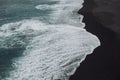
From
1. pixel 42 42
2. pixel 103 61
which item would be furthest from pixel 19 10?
pixel 103 61

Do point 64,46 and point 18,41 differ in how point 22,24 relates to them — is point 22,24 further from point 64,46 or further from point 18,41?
point 64,46

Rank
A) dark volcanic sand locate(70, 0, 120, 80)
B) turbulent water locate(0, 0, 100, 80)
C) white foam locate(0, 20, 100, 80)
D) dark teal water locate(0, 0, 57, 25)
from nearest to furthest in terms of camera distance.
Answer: dark volcanic sand locate(70, 0, 120, 80)
white foam locate(0, 20, 100, 80)
turbulent water locate(0, 0, 100, 80)
dark teal water locate(0, 0, 57, 25)

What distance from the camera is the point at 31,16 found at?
61.6 feet

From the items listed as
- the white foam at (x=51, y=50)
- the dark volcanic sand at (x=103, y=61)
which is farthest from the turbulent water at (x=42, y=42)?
the dark volcanic sand at (x=103, y=61)

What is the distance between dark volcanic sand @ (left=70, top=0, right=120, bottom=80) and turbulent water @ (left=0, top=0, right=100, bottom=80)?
0.36m

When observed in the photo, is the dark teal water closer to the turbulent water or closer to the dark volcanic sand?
the turbulent water

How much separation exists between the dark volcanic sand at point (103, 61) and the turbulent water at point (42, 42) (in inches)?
14.0

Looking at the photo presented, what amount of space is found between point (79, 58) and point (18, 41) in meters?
3.91

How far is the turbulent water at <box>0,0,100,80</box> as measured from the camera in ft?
38.2


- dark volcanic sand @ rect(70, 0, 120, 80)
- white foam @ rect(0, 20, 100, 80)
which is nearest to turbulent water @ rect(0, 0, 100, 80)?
white foam @ rect(0, 20, 100, 80)

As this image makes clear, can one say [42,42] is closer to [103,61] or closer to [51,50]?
[51,50]

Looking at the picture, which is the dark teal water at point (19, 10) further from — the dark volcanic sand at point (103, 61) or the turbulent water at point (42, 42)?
the dark volcanic sand at point (103, 61)

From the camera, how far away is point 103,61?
39.4ft

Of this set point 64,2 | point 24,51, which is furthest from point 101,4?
point 24,51
